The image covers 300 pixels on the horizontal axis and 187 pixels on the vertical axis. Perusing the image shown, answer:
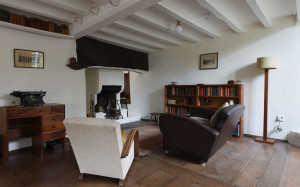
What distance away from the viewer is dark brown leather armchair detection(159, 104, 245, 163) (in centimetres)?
242

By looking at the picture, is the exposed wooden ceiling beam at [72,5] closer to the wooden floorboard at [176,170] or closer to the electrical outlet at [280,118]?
the wooden floorboard at [176,170]

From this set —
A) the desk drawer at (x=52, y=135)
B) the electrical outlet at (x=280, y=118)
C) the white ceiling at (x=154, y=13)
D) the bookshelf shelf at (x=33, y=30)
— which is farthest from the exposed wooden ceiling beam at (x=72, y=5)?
the electrical outlet at (x=280, y=118)

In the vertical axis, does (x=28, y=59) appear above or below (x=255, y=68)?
above

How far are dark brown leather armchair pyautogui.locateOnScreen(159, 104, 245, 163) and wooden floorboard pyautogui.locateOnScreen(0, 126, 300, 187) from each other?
0.21 metres

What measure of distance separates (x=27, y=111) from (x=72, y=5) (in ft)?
6.05

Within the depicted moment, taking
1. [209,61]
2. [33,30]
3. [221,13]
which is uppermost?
[221,13]

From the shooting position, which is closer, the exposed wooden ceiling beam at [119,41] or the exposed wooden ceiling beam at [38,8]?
the exposed wooden ceiling beam at [38,8]

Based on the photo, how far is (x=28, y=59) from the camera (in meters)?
3.28

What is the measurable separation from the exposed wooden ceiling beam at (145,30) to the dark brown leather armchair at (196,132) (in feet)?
6.78

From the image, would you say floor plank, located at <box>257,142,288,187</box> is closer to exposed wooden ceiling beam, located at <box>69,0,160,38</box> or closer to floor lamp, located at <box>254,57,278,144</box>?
floor lamp, located at <box>254,57,278,144</box>

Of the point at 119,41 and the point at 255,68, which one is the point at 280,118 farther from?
the point at 119,41

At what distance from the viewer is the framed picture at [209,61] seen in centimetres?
455

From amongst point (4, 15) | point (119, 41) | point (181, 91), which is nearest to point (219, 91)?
point (181, 91)

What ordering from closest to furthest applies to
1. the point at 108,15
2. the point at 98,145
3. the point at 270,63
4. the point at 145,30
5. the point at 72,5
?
the point at 98,145, the point at 108,15, the point at 72,5, the point at 270,63, the point at 145,30
